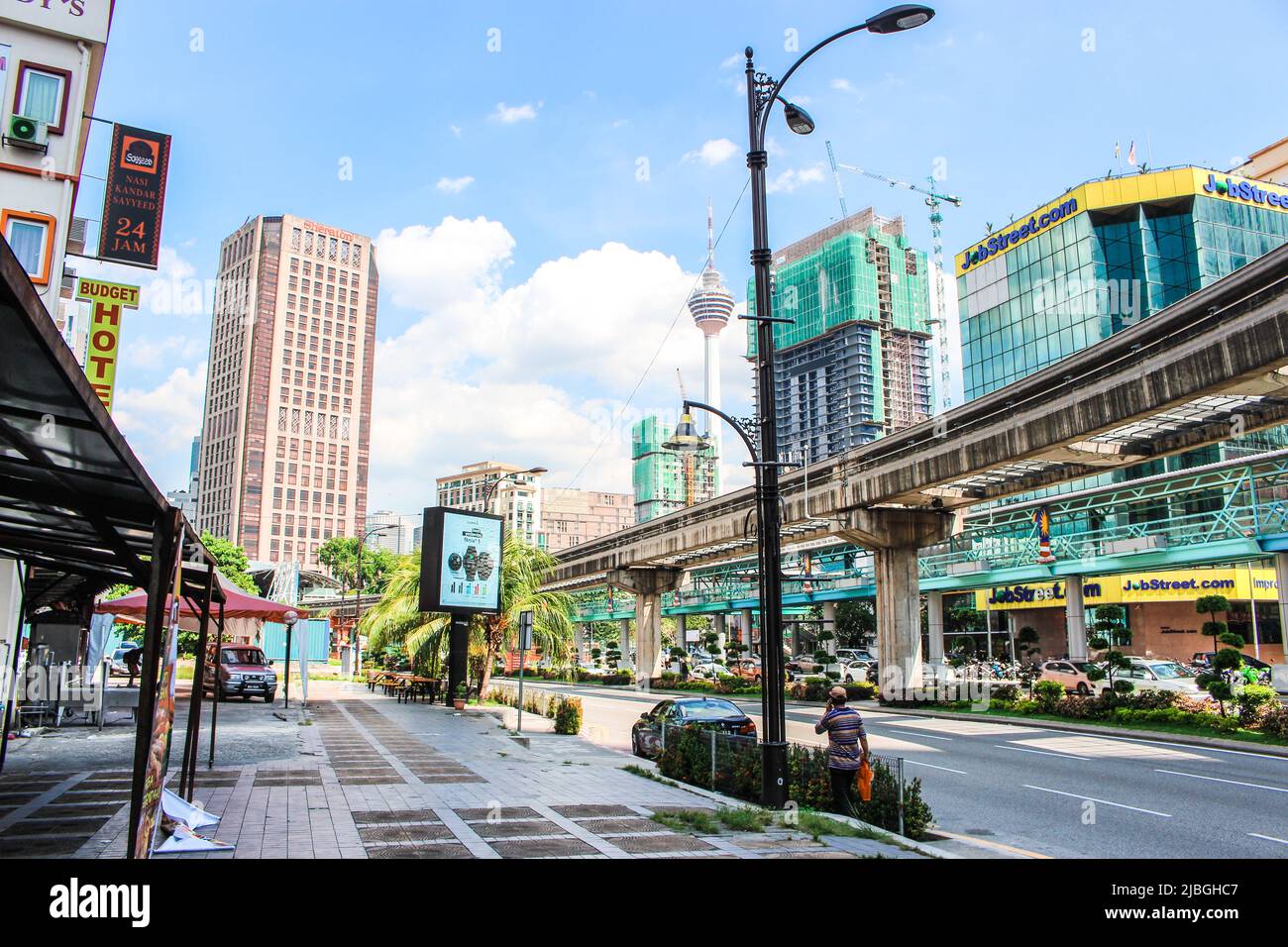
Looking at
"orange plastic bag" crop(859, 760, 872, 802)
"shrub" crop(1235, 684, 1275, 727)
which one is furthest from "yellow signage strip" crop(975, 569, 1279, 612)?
"orange plastic bag" crop(859, 760, 872, 802)

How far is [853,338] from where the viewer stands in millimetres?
174500

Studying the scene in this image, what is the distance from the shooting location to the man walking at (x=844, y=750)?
11.1 m

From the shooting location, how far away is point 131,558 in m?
9.06

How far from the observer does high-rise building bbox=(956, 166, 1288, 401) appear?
79188mm

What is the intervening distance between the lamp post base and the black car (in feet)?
16.3

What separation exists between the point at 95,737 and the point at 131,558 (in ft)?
41.9

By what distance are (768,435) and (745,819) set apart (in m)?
5.15

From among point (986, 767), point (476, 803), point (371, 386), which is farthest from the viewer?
point (371, 386)

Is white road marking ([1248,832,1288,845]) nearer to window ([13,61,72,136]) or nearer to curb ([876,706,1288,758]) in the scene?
curb ([876,706,1288,758])

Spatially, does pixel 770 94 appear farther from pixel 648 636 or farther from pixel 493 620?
pixel 648 636

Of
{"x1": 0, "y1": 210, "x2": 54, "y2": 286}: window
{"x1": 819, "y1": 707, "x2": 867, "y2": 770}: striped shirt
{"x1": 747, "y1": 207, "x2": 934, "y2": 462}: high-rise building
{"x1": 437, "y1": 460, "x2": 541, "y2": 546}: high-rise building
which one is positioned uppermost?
{"x1": 747, "y1": 207, "x2": 934, "y2": 462}: high-rise building
